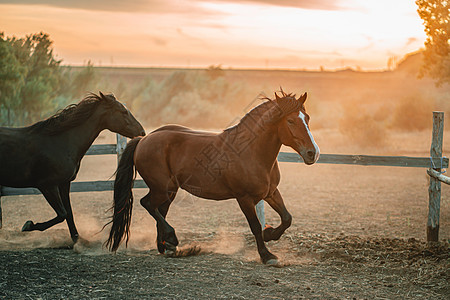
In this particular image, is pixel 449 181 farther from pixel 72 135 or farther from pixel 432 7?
pixel 432 7

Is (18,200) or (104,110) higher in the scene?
(104,110)

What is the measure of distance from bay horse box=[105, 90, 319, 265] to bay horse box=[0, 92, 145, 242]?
654mm

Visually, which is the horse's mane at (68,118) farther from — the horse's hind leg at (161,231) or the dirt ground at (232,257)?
the horse's hind leg at (161,231)

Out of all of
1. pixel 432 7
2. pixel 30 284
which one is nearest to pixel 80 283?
pixel 30 284

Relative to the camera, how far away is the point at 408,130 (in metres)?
23.4

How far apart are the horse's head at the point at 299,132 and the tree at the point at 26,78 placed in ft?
49.9

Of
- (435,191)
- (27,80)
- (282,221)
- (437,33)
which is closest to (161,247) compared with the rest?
(282,221)

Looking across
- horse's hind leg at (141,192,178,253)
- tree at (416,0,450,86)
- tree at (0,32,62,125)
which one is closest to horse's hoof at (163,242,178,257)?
horse's hind leg at (141,192,178,253)

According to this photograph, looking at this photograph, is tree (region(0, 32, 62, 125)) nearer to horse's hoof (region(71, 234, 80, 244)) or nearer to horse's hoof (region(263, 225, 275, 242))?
horse's hoof (region(71, 234, 80, 244))

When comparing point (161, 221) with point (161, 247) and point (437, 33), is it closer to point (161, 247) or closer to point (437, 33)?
point (161, 247)

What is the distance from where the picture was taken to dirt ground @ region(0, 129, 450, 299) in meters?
4.38

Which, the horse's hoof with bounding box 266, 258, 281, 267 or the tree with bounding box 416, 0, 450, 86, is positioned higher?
the tree with bounding box 416, 0, 450, 86

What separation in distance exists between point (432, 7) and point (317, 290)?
29.3 feet

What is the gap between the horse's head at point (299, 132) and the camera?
4797 mm
